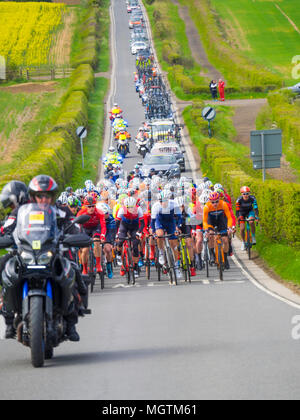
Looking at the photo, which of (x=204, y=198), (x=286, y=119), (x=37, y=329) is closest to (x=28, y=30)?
(x=286, y=119)

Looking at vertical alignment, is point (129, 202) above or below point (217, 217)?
above

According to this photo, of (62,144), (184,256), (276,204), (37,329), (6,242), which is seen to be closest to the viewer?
(37,329)

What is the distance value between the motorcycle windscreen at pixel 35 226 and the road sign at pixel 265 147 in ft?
59.2

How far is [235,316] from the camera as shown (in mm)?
13914

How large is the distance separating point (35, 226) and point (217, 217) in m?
11.3

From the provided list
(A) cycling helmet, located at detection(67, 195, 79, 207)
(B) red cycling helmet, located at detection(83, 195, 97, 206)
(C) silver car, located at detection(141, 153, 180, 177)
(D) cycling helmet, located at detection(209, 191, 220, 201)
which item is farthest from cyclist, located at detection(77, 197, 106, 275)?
(C) silver car, located at detection(141, 153, 180, 177)

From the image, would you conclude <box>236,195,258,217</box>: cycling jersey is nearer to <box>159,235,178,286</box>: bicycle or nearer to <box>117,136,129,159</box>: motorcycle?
<box>159,235,178,286</box>: bicycle

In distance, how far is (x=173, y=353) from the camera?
35.1 feet

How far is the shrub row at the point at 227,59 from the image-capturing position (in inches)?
2805

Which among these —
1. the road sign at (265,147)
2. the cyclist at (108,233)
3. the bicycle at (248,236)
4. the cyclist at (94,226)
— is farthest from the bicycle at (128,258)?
the road sign at (265,147)

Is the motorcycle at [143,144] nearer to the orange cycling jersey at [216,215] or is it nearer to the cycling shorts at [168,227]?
the orange cycling jersey at [216,215]

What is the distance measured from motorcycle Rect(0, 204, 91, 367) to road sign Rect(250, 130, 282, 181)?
18.1 m

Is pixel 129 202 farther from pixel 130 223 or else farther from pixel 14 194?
pixel 14 194

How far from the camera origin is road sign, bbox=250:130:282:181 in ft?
91.7
